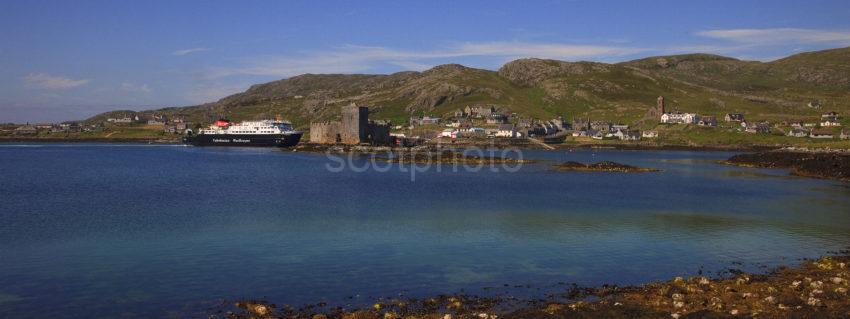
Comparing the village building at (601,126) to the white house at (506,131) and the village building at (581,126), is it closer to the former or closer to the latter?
the village building at (581,126)

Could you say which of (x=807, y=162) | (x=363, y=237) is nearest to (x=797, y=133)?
(x=807, y=162)

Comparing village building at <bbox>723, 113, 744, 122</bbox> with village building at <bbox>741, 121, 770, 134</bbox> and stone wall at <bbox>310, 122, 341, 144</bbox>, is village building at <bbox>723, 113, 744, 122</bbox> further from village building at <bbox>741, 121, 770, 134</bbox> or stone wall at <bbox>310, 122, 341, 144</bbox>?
stone wall at <bbox>310, 122, 341, 144</bbox>

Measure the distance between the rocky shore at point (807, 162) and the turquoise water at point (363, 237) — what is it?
10.9 metres

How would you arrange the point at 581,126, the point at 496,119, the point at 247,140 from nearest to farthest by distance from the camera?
the point at 247,140, the point at 581,126, the point at 496,119

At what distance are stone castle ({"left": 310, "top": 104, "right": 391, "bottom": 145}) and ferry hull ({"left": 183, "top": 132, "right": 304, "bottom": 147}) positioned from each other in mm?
7130

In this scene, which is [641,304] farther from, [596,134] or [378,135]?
[596,134]

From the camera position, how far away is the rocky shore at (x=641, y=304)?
55.5ft

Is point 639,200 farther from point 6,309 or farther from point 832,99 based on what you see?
point 832,99

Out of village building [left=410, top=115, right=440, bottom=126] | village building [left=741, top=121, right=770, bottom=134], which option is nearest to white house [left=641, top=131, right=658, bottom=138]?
village building [left=741, top=121, right=770, bottom=134]

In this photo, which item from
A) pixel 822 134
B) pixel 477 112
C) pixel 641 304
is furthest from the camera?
pixel 477 112

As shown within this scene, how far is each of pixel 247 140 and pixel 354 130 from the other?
972 inches

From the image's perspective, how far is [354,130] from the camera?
426 feet

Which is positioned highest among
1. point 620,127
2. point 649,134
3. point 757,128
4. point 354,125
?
point 354,125

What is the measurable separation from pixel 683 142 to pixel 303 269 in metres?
125
